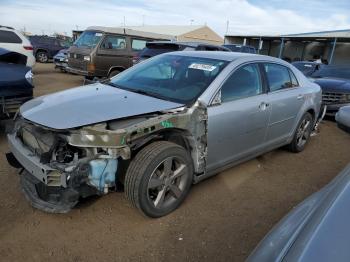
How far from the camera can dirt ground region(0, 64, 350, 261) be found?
2.75 meters

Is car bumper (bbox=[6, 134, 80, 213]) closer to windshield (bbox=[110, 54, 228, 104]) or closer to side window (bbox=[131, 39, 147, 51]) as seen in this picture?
windshield (bbox=[110, 54, 228, 104])

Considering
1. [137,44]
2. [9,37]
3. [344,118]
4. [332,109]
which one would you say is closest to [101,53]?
[137,44]

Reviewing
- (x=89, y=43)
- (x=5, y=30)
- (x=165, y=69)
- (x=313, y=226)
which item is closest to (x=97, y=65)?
(x=89, y=43)

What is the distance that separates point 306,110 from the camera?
5152mm

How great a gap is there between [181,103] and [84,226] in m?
1.54

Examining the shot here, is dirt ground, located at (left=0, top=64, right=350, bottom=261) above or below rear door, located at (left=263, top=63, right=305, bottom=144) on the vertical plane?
below

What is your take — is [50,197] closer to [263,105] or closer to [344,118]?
[263,105]

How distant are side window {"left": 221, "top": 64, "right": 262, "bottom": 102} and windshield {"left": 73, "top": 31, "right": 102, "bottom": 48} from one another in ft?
27.1

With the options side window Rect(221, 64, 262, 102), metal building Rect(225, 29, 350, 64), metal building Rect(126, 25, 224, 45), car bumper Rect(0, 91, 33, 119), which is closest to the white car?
car bumper Rect(0, 91, 33, 119)

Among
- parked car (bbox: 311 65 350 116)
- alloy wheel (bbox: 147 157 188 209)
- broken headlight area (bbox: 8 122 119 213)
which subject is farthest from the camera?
parked car (bbox: 311 65 350 116)

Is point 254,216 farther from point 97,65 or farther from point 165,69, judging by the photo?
point 97,65

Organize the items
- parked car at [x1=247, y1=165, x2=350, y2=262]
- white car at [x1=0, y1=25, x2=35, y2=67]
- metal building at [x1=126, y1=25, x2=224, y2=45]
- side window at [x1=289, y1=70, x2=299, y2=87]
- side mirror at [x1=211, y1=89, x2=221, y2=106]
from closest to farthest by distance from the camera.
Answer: parked car at [x1=247, y1=165, x2=350, y2=262] → side mirror at [x1=211, y1=89, x2=221, y2=106] → side window at [x1=289, y1=70, x2=299, y2=87] → white car at [x1=0, y1=25, x2=35, y2=67] → metal building at [x1=126, y1=25, x2=224, y2=45]

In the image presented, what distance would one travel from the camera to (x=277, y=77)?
4.52 meters

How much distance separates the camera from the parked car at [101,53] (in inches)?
428
